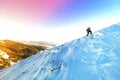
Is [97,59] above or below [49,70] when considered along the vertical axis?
above

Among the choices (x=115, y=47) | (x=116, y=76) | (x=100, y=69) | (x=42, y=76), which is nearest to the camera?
(x=116, y=76)

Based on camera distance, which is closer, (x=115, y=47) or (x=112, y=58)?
(x=112, y=58)

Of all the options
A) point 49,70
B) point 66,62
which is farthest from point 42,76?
point 66,62

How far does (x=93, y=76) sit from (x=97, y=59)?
11.5 ft

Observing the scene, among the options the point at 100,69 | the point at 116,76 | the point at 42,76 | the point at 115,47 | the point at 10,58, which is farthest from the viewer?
the point at 10,58

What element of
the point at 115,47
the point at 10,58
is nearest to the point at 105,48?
the point at 115,47

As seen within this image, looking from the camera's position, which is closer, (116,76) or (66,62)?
(116,76)

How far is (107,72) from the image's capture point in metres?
16.1

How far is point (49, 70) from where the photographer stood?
2045 cm

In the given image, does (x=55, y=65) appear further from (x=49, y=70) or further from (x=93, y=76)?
(x=93, y=76)

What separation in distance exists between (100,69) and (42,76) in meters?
6.32

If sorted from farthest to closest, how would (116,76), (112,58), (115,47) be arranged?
1. (115,47)
2. (112,58)
3. (116,76)

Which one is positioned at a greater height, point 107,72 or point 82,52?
point 82,52

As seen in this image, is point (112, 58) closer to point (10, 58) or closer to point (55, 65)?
→ point (55, 65)
